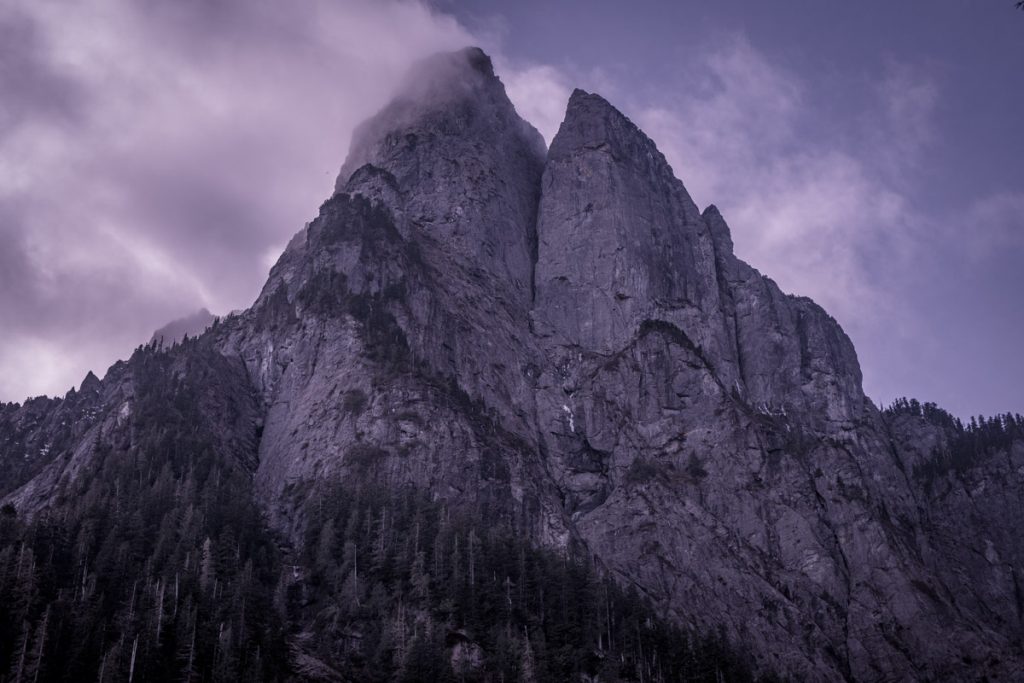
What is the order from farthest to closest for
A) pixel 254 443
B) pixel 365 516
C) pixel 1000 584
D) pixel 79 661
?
pixel 1000 584
pixel 254 443
pixel 365 516
pixel 79 661

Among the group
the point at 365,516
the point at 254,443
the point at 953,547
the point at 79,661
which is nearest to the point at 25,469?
the point at 254,443

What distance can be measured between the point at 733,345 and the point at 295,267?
88161 mm

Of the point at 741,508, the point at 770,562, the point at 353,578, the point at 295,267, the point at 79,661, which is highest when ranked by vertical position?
the point at 295,267

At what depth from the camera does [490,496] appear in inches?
5674

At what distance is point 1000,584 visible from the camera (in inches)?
6545

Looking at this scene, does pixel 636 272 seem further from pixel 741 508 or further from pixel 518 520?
pixel 518 520

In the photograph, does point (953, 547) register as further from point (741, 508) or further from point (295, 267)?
point (295, 267)

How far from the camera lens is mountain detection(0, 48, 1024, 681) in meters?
106

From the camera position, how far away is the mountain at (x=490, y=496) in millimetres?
106438

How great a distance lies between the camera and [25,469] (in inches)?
6777

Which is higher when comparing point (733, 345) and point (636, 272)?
point (636, 272)

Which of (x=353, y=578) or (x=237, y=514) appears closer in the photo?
(x=353, y=578)

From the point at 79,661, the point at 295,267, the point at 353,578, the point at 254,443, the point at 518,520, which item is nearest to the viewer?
the point at 79,661

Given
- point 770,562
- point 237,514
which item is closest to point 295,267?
point 237,514
